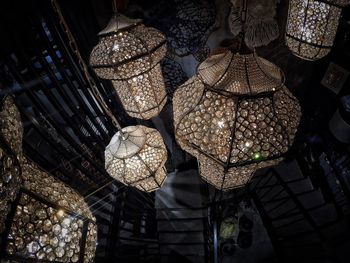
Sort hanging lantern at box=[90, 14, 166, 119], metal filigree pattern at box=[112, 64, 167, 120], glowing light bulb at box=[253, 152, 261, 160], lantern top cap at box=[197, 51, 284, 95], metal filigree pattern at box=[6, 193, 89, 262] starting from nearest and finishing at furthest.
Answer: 1. metal filigree pattern at box=[6, 193, 89, 262]
2. lantern top cap at box=[197, 51, 284, 95]
3. glowing light bulb at box=[253, 152, 261, 160]
4. hanging lantern at box=[90, 14, 166, 119]
5. metal filigree pattern at box=[112, 64, 167, 120]

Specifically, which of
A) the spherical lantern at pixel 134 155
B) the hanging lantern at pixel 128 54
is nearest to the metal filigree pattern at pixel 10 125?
the hanging lantern at pixel 128 54

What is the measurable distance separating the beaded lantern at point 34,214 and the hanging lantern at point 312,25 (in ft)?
6.30

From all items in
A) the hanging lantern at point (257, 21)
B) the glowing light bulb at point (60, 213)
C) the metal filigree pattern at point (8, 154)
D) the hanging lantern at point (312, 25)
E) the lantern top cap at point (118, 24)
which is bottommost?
the glowing light bulb at point (60, 213)

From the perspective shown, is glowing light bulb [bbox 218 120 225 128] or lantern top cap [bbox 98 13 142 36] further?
lantern top cap [bbox 98 13 142 36]

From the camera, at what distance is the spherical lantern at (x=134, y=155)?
2.00 m

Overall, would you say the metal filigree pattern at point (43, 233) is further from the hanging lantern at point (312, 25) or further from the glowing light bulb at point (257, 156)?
the hanging lantern at point (312, 25)

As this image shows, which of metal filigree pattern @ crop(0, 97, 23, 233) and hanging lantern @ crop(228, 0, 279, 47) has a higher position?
hanging lantern @ crop(228, 0, 279, 47)

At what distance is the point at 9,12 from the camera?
1.49m

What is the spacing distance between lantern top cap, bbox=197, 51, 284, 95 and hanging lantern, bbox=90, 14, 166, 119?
1.33ft

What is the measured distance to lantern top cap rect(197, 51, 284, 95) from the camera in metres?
1.45

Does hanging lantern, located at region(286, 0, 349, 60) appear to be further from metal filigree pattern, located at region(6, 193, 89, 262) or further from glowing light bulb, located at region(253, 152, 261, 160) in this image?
metal filigree pattern, located at region(6, 193, 89, 262)

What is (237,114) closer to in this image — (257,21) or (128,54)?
(128,54)

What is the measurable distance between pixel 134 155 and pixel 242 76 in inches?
37.1

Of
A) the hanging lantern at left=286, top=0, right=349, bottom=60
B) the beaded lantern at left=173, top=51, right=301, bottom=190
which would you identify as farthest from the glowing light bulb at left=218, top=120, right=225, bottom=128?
the hanging lantern at left=286, top=0, right=349, bottom=60
